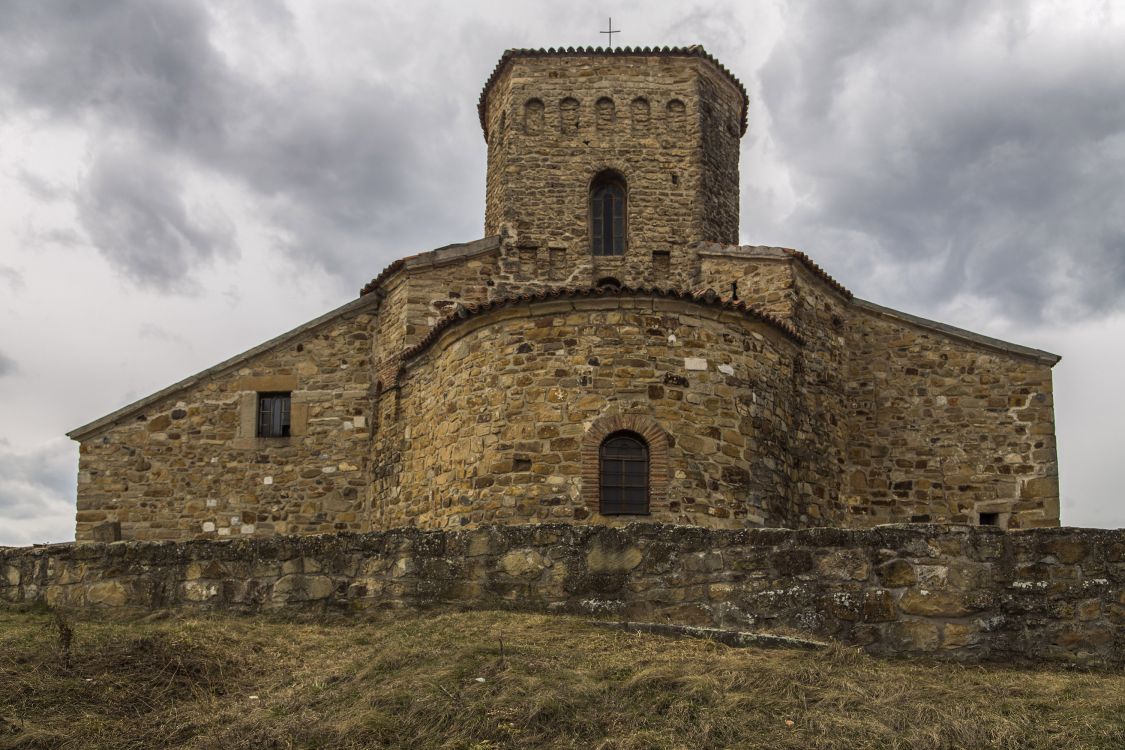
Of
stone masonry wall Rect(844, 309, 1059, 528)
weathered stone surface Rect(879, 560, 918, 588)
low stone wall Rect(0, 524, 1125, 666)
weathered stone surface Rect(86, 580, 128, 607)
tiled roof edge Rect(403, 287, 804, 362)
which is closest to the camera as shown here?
low stone wall Rect(0, 524, 1125, 666)

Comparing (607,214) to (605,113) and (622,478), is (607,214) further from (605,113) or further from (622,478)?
(622,478)

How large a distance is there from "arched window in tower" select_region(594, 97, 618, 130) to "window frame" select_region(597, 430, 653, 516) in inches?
369

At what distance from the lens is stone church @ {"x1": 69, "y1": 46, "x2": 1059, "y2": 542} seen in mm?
14445

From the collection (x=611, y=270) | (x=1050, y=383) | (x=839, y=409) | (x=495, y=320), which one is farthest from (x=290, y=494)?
(x=1050, y=383)

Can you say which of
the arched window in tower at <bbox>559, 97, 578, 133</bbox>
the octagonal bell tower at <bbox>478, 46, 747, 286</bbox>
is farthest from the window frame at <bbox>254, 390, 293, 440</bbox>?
the arched window in tower at <bbox>559, 97, 578, 133</bbox>

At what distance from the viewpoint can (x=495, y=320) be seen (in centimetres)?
1535

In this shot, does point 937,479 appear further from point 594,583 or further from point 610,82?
point 594,583

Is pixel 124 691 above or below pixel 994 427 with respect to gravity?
below

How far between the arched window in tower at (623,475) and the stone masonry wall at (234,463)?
5.68 m

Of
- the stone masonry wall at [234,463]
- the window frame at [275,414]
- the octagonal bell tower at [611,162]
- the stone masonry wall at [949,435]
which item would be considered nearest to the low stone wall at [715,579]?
the stone masonry wall at [234,463]

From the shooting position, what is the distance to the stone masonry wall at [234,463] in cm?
1855

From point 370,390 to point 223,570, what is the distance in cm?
1030

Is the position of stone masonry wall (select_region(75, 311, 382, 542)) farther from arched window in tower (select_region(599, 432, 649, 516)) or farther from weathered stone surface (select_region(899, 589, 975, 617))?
weathered stone surface (select_region(899, 589, 975, 617))

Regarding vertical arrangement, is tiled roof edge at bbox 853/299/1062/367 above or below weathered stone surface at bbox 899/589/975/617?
above
